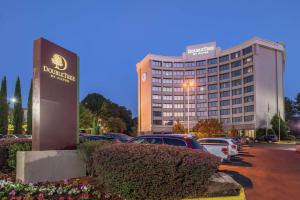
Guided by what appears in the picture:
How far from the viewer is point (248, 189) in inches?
379

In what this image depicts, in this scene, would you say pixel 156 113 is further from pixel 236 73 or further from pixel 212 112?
pixel 236 73

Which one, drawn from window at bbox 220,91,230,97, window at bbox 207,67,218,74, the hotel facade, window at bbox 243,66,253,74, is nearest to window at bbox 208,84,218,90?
the hotel facade

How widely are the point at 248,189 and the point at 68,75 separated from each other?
706 centimetres

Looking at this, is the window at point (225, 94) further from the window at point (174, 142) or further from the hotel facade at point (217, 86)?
the window at point (174, 142)

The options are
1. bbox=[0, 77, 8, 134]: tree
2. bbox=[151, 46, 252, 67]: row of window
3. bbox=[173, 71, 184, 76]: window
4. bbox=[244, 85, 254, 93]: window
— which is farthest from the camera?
bbox=[173, 71, 184, 76]: window

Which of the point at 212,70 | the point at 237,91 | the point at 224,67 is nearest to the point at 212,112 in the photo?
the point at 237,91

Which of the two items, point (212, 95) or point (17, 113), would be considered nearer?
point (17, 113)

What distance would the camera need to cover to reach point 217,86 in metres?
106

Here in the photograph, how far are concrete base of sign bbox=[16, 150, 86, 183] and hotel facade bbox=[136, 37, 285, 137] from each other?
79.7 m

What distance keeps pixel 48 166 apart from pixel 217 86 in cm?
10005

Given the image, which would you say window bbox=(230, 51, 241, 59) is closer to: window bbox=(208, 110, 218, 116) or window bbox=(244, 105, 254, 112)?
window bbox=(244, 105, 254, 112)

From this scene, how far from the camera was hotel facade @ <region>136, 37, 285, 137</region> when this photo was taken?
9162 centimetres

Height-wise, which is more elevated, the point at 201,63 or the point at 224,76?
the point at 201,63

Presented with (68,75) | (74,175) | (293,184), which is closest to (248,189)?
(293,184)
